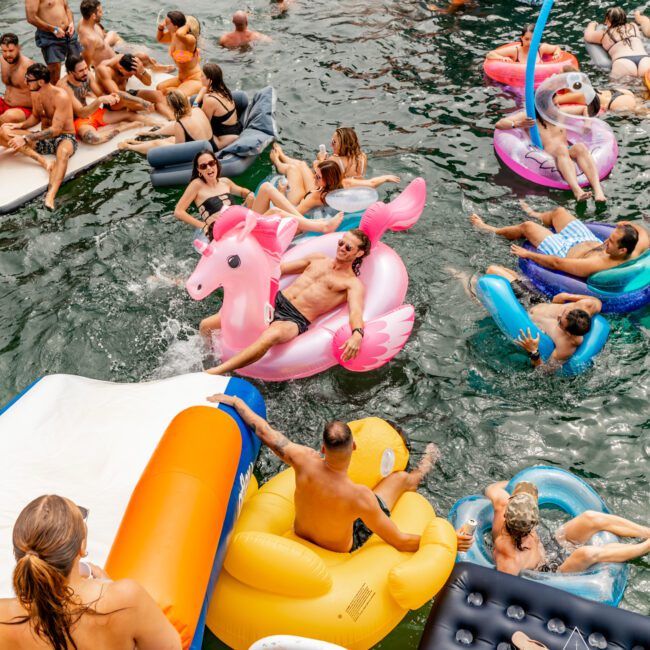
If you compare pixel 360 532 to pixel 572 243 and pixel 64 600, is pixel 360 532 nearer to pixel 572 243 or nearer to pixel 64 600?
pixel 64 600

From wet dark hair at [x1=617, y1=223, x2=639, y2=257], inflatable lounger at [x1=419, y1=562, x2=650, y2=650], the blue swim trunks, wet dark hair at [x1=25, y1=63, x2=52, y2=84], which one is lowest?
inflatable lounger at [x1=419, y1=562, x2=650, y2=650]

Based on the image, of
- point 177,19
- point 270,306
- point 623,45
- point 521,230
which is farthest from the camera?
point 623,45

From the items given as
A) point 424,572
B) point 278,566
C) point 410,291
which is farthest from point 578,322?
point 278,566

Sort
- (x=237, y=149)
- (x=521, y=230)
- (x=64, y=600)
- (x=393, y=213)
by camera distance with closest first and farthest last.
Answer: (x=64, y=600)
(x=393, y=213)
(x=521, y=230)
(x=237, y=149)

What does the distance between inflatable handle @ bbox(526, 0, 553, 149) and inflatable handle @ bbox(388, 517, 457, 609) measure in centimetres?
530

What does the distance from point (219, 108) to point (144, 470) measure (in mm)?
5061

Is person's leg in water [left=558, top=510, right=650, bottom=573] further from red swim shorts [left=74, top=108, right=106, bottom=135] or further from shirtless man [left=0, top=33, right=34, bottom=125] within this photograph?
shirtless man [left=0, top=33, right=34, bottom=125]

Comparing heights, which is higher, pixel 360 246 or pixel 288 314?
pixel 360 246

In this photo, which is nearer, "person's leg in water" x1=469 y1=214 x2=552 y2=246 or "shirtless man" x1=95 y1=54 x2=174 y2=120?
"person's leg in water" x1=469 y1=214 x2=552 y2=246

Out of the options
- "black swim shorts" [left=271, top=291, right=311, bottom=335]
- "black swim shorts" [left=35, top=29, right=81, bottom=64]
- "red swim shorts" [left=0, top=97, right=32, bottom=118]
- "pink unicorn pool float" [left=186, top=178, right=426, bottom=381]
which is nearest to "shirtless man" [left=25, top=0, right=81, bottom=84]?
"black swim shorts" [left=35, top=29, right=81, bottom=64]

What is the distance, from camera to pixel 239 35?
425 inches

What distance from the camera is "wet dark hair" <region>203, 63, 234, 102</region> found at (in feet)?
26.1

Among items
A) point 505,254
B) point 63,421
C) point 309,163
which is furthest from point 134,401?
point 309,163

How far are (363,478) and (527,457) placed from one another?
1473 mm
